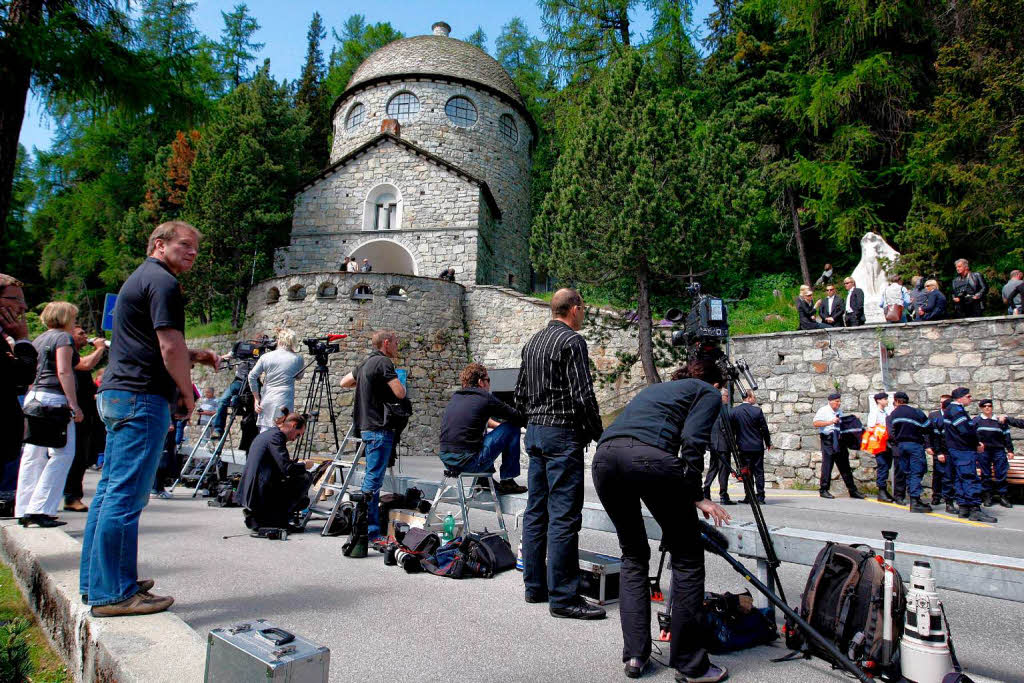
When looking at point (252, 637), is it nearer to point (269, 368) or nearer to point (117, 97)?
point (269, 368)

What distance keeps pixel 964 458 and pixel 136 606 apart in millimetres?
10397

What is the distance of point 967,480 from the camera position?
29.0 ft

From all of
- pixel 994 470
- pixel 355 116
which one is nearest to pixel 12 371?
pixel 994 470

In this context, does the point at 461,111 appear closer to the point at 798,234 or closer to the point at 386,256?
the point at 386,256

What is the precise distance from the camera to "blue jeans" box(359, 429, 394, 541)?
18.5ft

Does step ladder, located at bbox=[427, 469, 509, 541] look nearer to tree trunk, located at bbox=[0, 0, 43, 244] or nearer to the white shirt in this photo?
tree trunk, located at bbox=[0, 0, 43, 244]

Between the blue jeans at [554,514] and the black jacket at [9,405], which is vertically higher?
the black jacket at [9,405]

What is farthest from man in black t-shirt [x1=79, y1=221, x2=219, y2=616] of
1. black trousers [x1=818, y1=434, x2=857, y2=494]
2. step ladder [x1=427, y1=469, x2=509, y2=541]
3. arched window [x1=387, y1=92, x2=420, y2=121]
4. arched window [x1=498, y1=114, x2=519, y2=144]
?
arched window [x1=498, y1=114, x2=519, y2=144]

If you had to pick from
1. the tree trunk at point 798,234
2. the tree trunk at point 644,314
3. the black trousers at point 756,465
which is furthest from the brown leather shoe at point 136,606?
the tree trunk at point 798,234

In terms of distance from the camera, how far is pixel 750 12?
23859 mm

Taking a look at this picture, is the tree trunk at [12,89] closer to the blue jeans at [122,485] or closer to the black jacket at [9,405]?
the black jacket at [9,405]

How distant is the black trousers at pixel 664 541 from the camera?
109 inches

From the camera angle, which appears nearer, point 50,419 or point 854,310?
point 50,419

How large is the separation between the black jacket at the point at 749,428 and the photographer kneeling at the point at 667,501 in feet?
23.3
